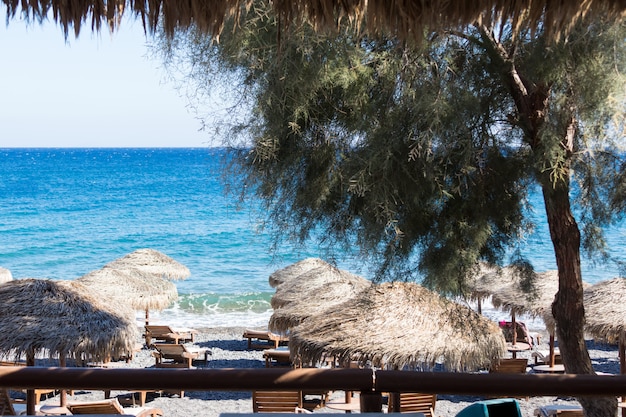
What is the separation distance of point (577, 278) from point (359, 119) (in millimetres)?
2072

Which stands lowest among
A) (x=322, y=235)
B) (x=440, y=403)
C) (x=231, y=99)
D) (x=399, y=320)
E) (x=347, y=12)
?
(x=440, y=403)

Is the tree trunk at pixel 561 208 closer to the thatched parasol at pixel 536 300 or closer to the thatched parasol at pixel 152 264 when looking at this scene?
the thatched parasol at pixel 536 300

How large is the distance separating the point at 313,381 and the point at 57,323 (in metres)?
4.97

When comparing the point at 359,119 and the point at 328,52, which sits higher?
the point at 328,52

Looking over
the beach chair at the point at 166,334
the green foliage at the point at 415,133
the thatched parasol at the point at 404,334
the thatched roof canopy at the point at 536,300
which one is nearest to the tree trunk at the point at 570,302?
the green foliage at the point at 415,133

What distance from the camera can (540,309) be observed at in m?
9.25

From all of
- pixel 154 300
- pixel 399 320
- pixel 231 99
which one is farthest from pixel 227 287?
pixel 231 99

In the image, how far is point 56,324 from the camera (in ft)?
21.3

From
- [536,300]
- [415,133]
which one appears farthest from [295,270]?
[415,133]

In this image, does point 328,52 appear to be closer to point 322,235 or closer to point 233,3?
point 322,235

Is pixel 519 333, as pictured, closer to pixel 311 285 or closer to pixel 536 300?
pixel 536 300

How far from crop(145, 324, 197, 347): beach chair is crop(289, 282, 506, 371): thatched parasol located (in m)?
5.54

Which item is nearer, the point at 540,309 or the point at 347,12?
the point at 347,12

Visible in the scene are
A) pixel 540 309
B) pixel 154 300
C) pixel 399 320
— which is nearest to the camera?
pixel 399 320
